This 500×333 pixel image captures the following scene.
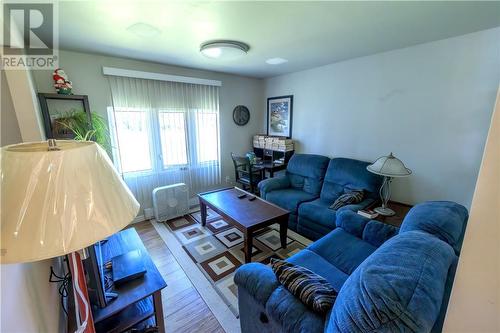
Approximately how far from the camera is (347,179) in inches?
106

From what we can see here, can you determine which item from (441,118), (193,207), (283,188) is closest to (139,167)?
(193,207)

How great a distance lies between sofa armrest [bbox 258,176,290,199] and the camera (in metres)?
3.17

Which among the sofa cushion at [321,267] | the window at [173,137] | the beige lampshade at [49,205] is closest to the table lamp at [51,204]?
the beige lampshade at [49,205]

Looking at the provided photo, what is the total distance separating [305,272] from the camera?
1.20 m

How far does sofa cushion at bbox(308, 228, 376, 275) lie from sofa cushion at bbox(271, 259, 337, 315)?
0.58m

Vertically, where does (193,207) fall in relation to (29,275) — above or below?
below

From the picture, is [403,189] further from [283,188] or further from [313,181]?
[283,188]

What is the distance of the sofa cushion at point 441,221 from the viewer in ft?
3.88

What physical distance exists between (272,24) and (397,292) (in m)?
2.05

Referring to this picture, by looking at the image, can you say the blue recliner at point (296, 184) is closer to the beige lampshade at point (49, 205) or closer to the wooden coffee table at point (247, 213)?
the wooden coffee table at point (247, 213)

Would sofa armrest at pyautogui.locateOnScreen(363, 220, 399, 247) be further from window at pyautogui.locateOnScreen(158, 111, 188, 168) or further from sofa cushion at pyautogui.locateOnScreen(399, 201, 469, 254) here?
window at pyautogui.locateOnScreen(158, 111, 188, 168)

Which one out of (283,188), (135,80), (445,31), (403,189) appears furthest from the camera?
(283,188)

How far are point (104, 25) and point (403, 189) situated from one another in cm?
365

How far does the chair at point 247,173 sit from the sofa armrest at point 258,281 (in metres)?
2.36
